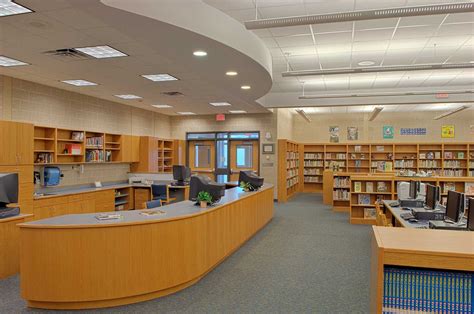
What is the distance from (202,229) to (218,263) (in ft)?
2.95

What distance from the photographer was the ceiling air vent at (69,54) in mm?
5477

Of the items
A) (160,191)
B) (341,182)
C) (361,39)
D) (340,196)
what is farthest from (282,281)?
(341,182)

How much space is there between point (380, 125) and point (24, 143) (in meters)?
14.2

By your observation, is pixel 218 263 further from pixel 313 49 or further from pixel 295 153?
pixel 295 153

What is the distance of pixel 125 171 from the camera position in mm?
10992

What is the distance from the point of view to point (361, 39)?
6.53m

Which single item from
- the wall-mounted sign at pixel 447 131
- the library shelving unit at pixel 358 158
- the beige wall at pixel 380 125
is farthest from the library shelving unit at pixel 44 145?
the wall-mounted sign at pixel 447 131

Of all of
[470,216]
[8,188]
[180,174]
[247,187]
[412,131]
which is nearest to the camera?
[470,216]

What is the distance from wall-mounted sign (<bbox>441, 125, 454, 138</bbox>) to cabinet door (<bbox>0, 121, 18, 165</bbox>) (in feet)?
51.7

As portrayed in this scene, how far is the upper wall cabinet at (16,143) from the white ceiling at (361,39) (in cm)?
421

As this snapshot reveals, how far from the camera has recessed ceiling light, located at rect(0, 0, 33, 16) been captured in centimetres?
382

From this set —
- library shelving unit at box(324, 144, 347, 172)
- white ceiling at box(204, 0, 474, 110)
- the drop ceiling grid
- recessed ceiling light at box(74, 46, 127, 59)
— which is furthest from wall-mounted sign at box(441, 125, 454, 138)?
recessed ceiling light at box(74, 46, 127, 59)

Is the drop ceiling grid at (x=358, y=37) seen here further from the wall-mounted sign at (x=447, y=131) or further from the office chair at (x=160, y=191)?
the wall-mounted sign at (x=447, y=131)

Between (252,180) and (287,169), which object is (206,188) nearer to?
(252,180)
